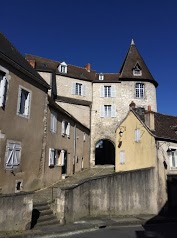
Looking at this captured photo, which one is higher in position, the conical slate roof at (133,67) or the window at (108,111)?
the conical slate roof at (133,67)

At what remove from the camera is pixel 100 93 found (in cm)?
2942

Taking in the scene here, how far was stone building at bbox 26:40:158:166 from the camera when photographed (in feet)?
91.3

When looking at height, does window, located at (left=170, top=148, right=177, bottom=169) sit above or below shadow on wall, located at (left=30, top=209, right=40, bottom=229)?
above

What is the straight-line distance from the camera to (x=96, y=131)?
28.2 meters

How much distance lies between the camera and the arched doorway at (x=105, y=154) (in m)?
30.7

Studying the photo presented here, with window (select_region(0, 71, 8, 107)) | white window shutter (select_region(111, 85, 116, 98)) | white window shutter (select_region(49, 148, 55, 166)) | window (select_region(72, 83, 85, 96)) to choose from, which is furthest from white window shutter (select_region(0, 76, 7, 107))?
white window shutter (select_region(111, 85, 116, 98))

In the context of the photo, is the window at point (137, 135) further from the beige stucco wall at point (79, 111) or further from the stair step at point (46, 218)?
the beige stucco wall at point (79, 111)

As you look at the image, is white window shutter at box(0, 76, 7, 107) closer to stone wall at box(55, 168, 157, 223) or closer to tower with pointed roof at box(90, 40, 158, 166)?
stone wall at box(55, 168, 157, 223)

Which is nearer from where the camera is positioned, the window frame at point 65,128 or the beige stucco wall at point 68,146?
the beige stucco wall at point 68,146

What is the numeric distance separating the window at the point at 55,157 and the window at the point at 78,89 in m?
12.2

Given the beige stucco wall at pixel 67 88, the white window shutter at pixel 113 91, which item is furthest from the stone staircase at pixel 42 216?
the white window shutter at pixel 113 91

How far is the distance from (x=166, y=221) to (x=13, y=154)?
27.1 feet

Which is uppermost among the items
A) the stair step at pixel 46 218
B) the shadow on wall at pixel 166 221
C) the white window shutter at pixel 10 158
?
the white window shutter at pixel 10 158

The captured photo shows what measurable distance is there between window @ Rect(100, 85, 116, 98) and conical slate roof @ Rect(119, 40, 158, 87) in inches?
72.7
